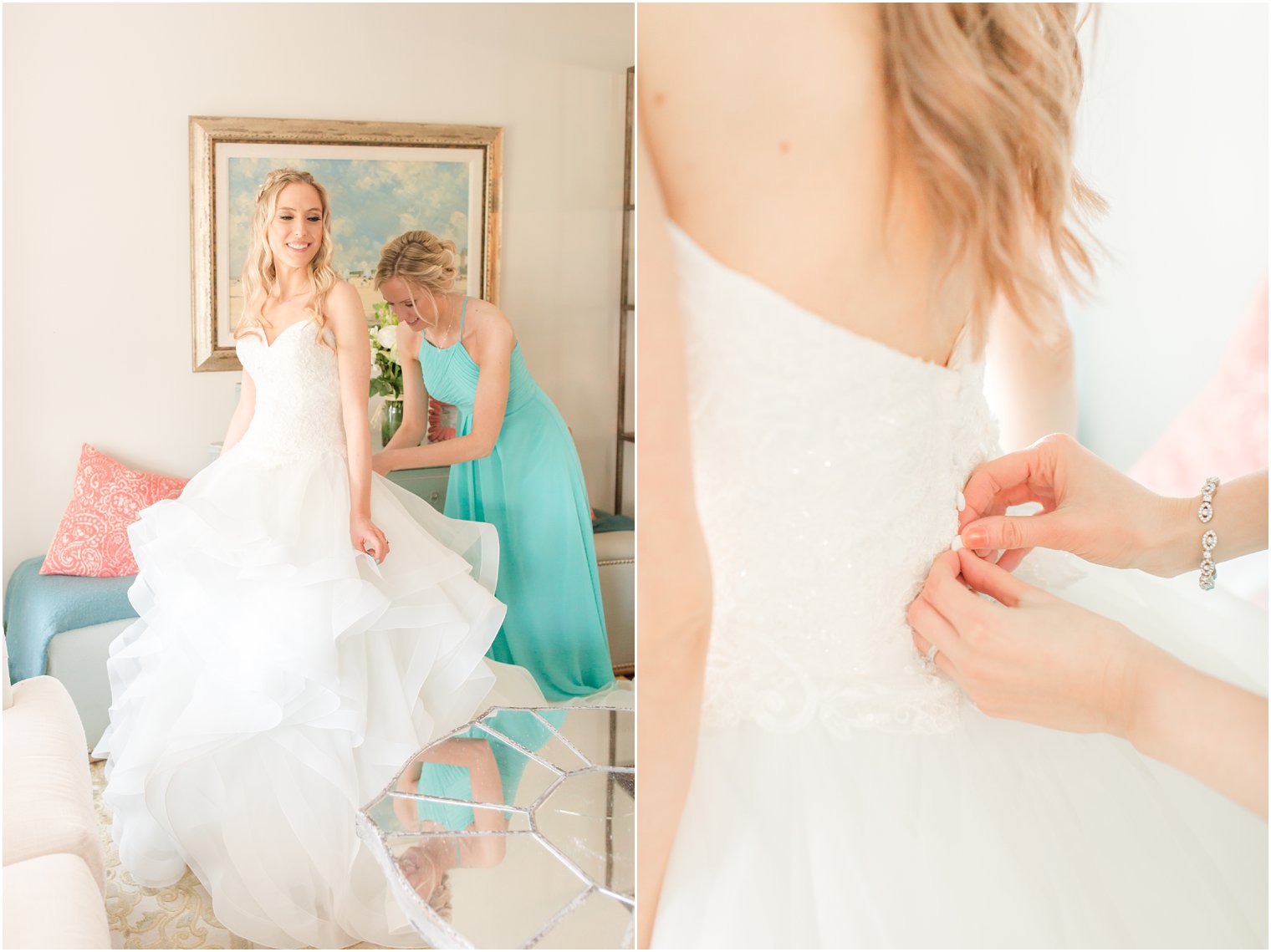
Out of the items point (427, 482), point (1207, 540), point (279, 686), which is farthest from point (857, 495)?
point (427, 482)

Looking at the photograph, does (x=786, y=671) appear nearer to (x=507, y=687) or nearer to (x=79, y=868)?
(x=79, y=868)

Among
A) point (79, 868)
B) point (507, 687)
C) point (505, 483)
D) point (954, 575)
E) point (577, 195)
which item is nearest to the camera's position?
point (954, 575)

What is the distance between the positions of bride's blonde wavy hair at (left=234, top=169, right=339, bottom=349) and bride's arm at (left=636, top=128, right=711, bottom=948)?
161cm

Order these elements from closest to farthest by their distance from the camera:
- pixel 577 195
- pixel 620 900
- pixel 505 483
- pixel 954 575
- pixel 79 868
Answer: pixel 954 575, pixel 620 900, pixel 79 868, pixel 505 483, pixel 577 195

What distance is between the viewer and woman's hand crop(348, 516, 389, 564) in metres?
1.89

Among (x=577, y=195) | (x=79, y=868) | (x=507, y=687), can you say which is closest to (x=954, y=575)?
(x=79, y=868)

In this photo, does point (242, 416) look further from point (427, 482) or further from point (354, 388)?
point (427, 482)

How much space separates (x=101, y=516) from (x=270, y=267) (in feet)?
3.45

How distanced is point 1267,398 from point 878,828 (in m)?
0.36

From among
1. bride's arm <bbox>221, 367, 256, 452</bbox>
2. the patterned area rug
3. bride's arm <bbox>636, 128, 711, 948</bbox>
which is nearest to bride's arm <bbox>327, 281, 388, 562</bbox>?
bride's arm <bbox>221, 367, 256, 452</bbox>

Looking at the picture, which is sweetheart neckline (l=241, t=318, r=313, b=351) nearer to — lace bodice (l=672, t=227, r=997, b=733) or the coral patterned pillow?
the coral patterned pillow

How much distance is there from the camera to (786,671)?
0.63 metres

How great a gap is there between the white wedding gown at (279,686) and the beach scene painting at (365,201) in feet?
3.47

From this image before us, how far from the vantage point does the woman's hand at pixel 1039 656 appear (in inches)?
23.7
